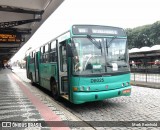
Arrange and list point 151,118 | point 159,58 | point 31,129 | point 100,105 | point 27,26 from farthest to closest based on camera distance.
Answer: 1. point 159,58
2. point 27,26
3. point 100,105
4. point 151,118
5. point 31,129

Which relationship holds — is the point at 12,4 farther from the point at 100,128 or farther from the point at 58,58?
the point at 100,128

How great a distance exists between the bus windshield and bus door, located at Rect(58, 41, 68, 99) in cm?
77

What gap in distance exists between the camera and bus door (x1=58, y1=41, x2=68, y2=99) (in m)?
8.09

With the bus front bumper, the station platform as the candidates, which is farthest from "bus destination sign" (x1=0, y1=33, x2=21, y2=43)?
the bus front bumper

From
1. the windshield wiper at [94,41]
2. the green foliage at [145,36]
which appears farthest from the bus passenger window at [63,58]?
the green foliage at [145,36]

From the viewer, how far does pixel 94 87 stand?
750 cm

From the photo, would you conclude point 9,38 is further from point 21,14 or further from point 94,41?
point 94,41

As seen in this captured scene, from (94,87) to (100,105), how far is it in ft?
4.72

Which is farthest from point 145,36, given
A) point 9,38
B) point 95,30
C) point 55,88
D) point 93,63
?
point 93,63

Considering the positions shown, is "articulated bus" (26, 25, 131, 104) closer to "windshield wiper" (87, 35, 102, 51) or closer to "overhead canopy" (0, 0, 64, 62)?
"windshield wiper" (87, 35, 102, 51)

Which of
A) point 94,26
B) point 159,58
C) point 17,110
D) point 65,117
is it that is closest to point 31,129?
point 65,117

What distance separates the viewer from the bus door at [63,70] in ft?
26.5

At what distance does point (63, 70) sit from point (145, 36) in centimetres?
5524

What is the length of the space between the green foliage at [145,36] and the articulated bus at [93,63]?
164 ft
